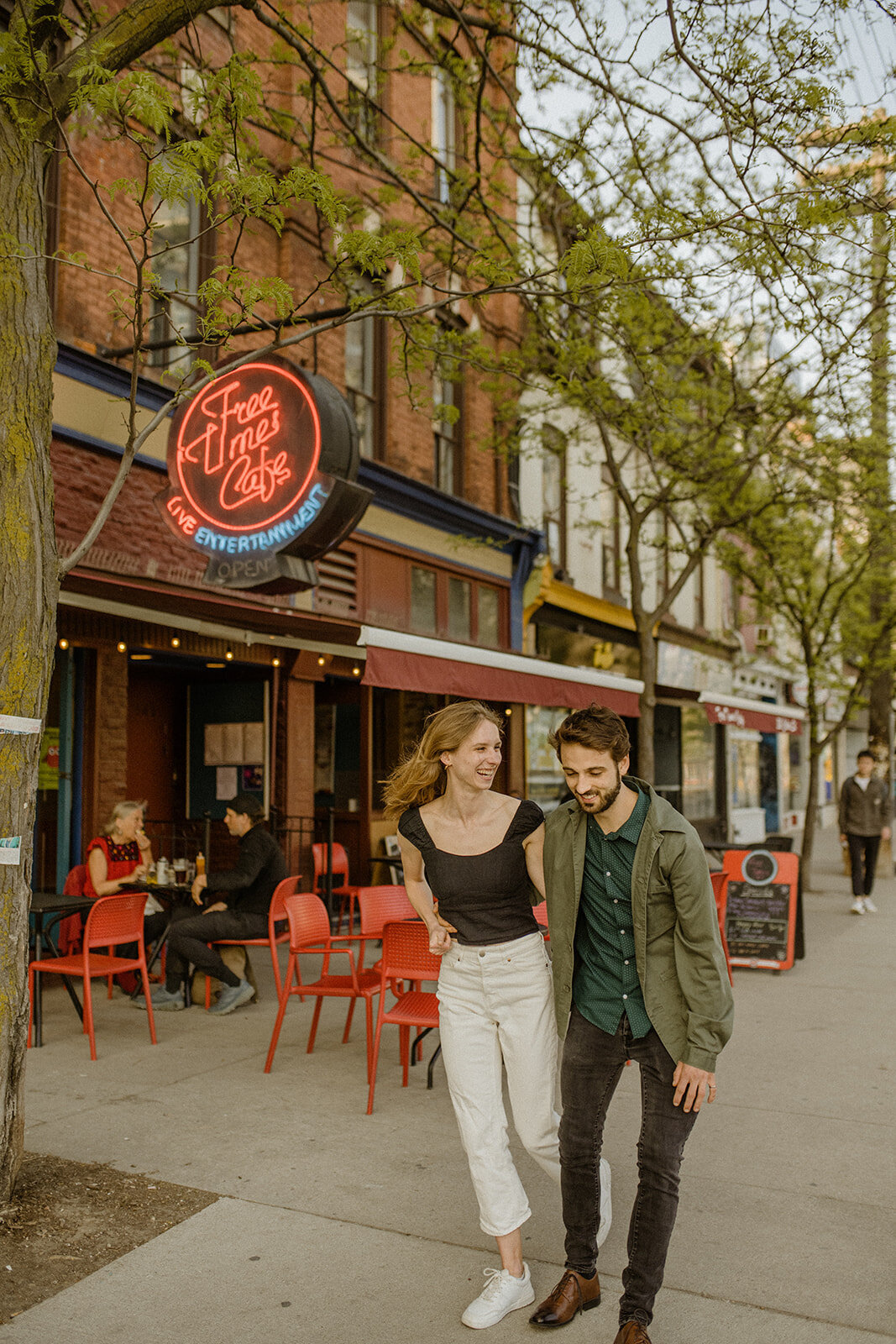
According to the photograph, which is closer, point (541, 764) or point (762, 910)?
point (762, 910)

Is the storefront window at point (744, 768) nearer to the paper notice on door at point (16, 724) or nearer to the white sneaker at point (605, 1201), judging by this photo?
the white sneaker at point (605, 1201)

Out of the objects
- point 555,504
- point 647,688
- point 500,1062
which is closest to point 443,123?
point 555,504

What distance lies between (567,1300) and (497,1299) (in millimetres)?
215

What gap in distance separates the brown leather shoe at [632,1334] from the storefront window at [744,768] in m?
21.7

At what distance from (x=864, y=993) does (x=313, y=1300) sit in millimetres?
6125

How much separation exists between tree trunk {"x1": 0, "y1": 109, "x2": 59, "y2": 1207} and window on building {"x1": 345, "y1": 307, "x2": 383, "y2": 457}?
8.69 meters

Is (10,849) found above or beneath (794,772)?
beneath

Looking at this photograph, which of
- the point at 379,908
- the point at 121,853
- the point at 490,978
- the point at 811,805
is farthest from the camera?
the point at 811,805

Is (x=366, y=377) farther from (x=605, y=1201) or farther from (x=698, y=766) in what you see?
(x=698, y=766)

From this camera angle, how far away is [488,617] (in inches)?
615

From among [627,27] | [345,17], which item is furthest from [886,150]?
[345,17]

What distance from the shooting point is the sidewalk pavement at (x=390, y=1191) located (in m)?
3.44

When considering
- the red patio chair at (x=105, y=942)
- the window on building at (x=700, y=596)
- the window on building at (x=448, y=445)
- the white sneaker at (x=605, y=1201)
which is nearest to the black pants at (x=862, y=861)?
the window on building at (x=448, y=445)

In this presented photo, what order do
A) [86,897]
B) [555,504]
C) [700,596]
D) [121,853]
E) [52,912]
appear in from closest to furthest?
1. [52,912]
2. [86,897]
3. [121,853]
4. [555,504]
5. [700,596]
